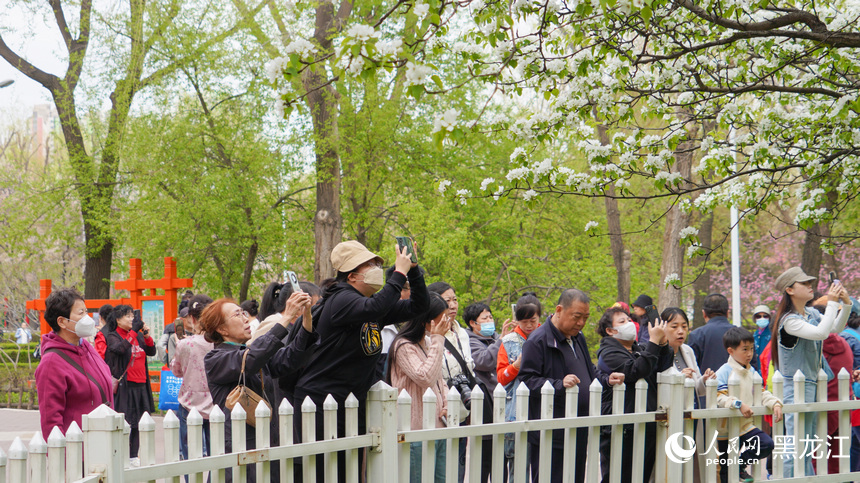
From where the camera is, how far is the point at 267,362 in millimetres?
4457

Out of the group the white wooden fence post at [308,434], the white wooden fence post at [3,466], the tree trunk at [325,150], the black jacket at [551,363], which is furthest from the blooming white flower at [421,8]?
the tree trunk at [325,150]

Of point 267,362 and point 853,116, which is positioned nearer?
point 267,362

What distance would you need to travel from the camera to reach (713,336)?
7879mm

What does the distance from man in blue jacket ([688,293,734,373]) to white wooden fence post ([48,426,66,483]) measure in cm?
641

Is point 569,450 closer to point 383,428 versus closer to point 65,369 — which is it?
point 383,428

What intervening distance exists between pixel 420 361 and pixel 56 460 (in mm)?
2535

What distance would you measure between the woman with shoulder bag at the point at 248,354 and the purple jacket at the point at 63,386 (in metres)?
0.88

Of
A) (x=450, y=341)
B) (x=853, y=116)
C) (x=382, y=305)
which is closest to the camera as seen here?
(x=382, y=305)

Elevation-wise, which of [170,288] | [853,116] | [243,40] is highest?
[243,40]

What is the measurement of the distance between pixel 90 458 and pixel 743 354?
195 inches

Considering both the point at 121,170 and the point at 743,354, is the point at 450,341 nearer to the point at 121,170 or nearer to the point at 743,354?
the point at 743,354

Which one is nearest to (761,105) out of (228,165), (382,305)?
(382,305)

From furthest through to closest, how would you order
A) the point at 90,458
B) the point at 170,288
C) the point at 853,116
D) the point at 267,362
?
the point at 170,288 → the point at 853,116 → the point at 267,362 → the point at 90,458

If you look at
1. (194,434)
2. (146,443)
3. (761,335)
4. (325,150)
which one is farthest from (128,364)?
(325,150)
